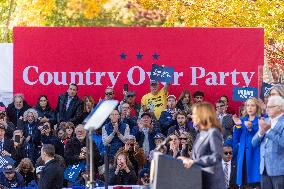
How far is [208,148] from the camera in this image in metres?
14.8

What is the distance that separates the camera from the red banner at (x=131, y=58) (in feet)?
78.3

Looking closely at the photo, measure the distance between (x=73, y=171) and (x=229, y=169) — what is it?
3.01 meters

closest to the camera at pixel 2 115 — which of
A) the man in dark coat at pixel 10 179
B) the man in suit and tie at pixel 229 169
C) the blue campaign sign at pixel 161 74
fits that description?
the man in dark coat at pixel 10 179

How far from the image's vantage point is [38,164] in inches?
812

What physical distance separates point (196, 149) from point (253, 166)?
2948 mm

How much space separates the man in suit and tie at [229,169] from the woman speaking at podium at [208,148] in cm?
436

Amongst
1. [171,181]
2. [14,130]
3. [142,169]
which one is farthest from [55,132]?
[171,181]

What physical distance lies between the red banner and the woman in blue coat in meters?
6.01

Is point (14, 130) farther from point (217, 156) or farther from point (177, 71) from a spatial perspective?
point (217, 156)

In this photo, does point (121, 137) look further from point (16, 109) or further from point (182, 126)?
point (16, 109)

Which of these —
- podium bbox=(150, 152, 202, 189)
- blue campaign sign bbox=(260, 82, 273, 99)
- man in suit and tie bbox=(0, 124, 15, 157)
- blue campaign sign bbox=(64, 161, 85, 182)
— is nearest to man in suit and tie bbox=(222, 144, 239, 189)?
blue campaign sign bbox=(260, 82, 273, 99)

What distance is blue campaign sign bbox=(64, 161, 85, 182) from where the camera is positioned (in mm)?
20641

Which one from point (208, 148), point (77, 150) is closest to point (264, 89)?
point (77, 150)

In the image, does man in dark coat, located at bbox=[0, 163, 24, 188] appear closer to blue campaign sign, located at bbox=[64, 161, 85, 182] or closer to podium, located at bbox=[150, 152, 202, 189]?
blue campaign sign, located at bbox=[64, 161, 85, 182]
